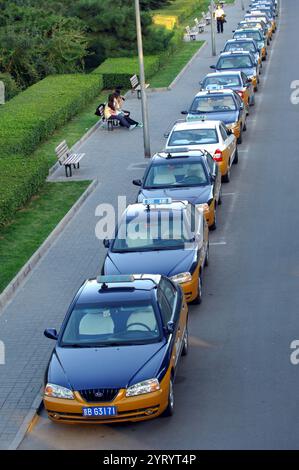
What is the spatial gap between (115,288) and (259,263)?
5.43 metres

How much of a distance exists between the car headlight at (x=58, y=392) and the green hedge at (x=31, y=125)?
372 inches

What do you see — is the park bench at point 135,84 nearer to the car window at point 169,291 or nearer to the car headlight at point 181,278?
the car headlight at point 181,278

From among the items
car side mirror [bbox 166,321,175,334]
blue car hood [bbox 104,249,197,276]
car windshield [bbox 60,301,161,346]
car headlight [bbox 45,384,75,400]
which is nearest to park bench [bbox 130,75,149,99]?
blue car hood [bbox 104,249,197,276]

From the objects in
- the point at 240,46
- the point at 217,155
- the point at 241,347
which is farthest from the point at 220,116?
the point at 240,46

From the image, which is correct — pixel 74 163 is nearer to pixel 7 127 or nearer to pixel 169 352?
pixel 7 127

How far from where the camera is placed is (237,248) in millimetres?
20984

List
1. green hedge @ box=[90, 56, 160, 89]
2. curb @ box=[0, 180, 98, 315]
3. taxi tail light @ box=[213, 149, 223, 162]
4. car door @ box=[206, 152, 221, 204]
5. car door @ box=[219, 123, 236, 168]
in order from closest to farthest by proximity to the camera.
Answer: curb @ box=[0, 180, 98, 315]
car door @ box=[206, 152, 221, 204]
taxi tail light @ box=[213, 149, 223, 162]
car door @ box=[219, 123, 236, 168]
green hedge @ box=[90, 56, 160, 89]

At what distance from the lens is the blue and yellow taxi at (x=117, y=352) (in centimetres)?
1298

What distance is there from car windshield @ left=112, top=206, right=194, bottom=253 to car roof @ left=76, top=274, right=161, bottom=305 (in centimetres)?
273

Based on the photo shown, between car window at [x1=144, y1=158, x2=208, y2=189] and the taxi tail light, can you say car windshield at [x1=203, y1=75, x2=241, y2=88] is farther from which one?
car window at [x1=144, y1=158, x2=208, y2=189]

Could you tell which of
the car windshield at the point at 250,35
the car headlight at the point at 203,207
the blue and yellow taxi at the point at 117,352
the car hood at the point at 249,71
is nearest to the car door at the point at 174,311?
the blue and yellow taxi at the point at 117,352

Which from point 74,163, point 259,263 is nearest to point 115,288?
point 259,263

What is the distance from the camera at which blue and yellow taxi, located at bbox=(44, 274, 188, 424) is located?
13.0m

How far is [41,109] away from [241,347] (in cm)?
1924
